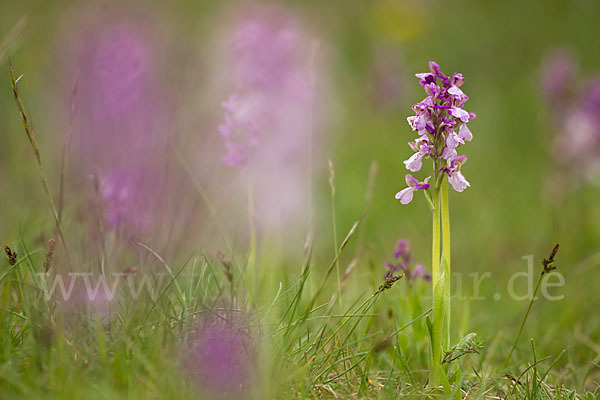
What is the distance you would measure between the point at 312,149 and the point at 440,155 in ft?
A: 7.13

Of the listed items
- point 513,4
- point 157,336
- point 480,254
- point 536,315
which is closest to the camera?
point 157,336

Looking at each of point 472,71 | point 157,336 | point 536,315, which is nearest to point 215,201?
point 157,336

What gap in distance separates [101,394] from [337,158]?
16.0 ft

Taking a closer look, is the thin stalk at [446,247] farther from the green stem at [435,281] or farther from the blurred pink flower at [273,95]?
the blurred pink flower at [273,95]

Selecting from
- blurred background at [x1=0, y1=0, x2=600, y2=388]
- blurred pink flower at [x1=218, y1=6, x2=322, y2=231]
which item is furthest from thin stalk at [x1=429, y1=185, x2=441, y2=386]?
blurred pink flower at [x1=218, y1=6, x2=322, y2=231]

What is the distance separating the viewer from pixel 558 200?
191 inches

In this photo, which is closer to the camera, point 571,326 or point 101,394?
point 101,394

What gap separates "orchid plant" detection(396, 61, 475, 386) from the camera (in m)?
1.97

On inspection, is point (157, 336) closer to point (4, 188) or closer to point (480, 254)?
point (4, 188)

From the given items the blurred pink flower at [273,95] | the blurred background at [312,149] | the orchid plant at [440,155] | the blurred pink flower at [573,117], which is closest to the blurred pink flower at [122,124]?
the blurred background at [312,149]

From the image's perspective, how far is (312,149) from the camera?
4.16 m

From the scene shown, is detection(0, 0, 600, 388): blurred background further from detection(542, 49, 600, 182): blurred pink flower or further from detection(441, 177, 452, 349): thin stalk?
detection(441, 177, 452, 349): thin stalk

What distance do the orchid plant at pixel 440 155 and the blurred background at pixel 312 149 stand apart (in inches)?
18.5

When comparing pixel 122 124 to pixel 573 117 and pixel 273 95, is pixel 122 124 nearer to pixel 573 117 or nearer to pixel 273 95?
pixel 273 95
